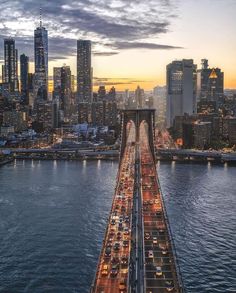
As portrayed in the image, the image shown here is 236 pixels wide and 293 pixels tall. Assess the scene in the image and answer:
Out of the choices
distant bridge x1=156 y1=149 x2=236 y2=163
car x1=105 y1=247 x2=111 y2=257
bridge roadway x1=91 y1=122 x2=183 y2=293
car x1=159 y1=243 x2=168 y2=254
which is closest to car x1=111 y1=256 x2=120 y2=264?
bridge roadway x1=91 y1=122 x2=183 y2=293

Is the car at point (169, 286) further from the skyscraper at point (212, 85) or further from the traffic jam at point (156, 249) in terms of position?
the skyscraper at point (212, 85)

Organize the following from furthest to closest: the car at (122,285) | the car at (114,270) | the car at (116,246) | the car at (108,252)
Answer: the car at (116,246) → the car at (108,252) → the car at (114,270) → the car at (122,285)

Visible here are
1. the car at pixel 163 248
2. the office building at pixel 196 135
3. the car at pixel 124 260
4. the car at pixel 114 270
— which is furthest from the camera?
the office building at pixel 196 135

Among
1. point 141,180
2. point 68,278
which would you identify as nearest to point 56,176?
point 141,180

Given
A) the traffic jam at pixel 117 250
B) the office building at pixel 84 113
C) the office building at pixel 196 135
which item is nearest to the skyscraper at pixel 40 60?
the office building at pixel 84 113

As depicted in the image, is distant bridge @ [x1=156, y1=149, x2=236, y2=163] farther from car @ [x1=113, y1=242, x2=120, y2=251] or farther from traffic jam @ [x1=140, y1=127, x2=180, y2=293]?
car @ [x1=113, y1=242, x2=120, y2=251]

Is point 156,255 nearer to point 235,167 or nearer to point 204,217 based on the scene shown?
point 204,217

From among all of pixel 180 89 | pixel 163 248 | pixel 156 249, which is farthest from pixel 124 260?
pixel 180 89

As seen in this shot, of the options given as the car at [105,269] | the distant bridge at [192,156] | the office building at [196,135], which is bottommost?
the car at [105,269]
